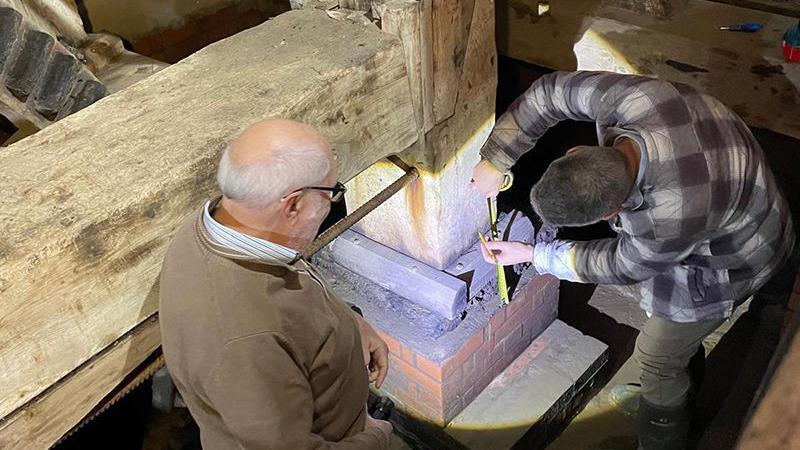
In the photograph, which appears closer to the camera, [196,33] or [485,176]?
[485,176]

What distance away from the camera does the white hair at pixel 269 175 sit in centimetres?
160

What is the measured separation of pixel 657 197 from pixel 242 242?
132 centimetres

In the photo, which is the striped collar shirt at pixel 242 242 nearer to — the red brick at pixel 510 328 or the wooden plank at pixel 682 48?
the red brick at pixel 510 328

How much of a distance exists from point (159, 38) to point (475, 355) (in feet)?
11.2

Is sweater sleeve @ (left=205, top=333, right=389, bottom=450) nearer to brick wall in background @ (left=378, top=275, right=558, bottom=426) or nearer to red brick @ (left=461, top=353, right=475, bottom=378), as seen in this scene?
brick wall in background @ (left=378, top=275, right=558, bottom=426)

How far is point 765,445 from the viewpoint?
1.76ft

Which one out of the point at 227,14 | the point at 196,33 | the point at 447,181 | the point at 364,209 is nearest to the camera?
the point at 364,209

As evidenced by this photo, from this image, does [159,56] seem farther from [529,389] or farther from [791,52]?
[791,52]

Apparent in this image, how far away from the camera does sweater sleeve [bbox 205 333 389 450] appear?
1.58 m

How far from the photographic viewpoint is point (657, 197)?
89.4 inches

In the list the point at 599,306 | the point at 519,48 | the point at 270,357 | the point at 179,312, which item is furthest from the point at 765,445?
the point at 519,48

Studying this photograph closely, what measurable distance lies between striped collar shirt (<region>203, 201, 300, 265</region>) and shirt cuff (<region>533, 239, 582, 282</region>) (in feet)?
3.93

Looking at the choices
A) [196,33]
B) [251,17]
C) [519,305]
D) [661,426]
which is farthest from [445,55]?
[251,17]

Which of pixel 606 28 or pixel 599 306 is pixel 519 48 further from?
pixel 599 306
